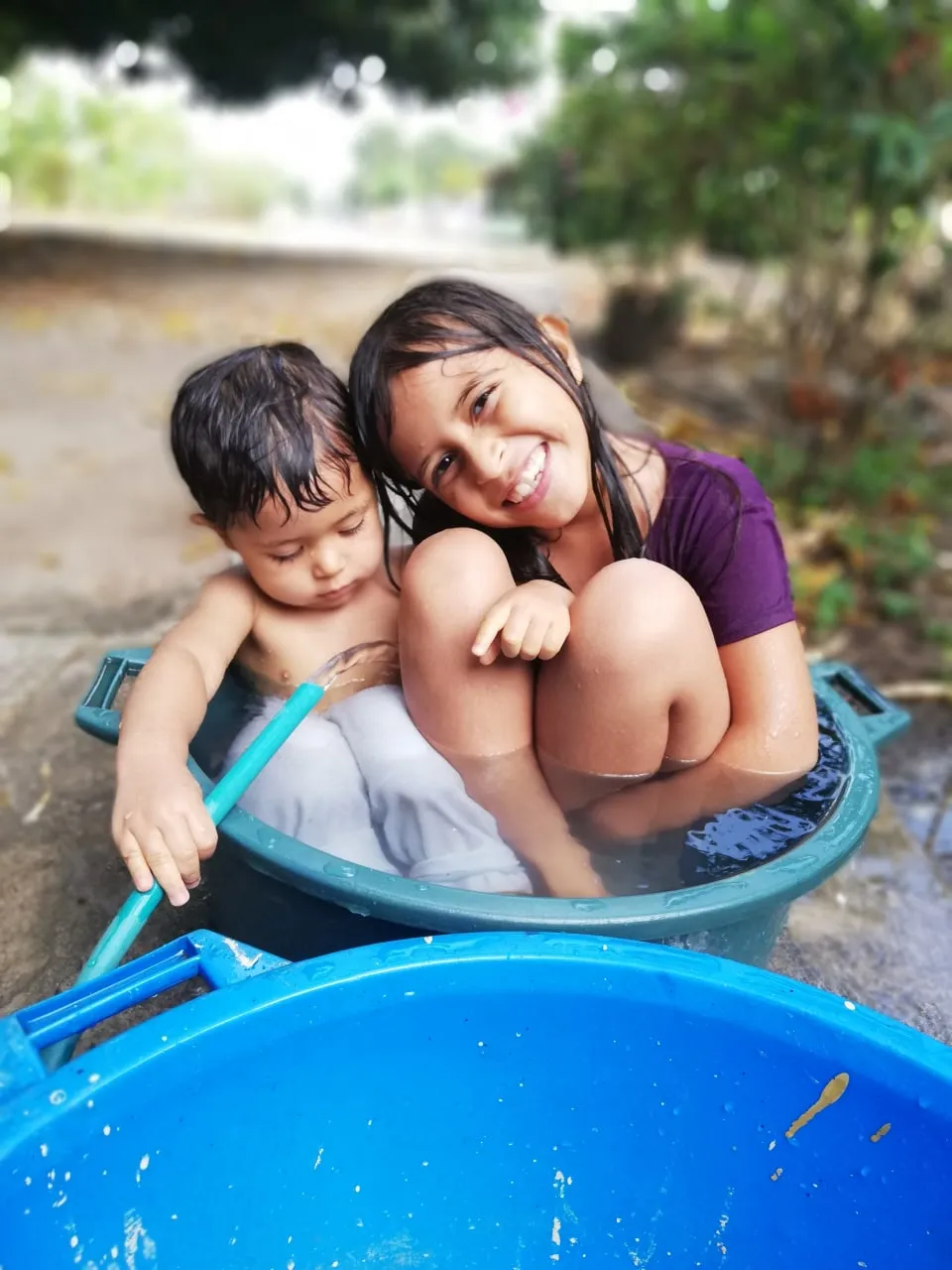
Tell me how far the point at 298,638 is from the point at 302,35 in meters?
10.4

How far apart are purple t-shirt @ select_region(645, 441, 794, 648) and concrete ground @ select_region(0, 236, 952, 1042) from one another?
44 centimetres

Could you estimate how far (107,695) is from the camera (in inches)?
49.0

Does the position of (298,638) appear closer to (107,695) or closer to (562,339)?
(107,695)

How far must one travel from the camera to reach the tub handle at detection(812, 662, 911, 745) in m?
1.30

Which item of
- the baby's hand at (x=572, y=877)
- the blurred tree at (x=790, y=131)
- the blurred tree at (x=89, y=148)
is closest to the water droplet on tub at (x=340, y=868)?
the baby's hand at (x=572, y=877)

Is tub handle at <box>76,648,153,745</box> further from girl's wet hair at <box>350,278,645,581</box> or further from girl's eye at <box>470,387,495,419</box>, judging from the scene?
girl's eye at <box>470,387,495,419</box>

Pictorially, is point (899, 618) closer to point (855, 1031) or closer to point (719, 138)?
point (855, 1031)

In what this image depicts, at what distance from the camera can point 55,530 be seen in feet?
9.42

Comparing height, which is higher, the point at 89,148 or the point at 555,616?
the point at 89,148

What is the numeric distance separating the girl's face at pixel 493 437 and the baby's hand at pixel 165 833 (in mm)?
460

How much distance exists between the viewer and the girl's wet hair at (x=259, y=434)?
1233 mm

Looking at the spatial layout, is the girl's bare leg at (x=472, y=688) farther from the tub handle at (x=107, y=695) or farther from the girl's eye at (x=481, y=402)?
the tub handle at (x=107, y=695)

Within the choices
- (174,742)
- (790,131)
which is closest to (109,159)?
(790,131)

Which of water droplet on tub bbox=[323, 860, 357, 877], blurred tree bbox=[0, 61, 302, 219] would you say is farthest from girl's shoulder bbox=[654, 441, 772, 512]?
blurred tree bbox=[0, 61, 302, 219]
